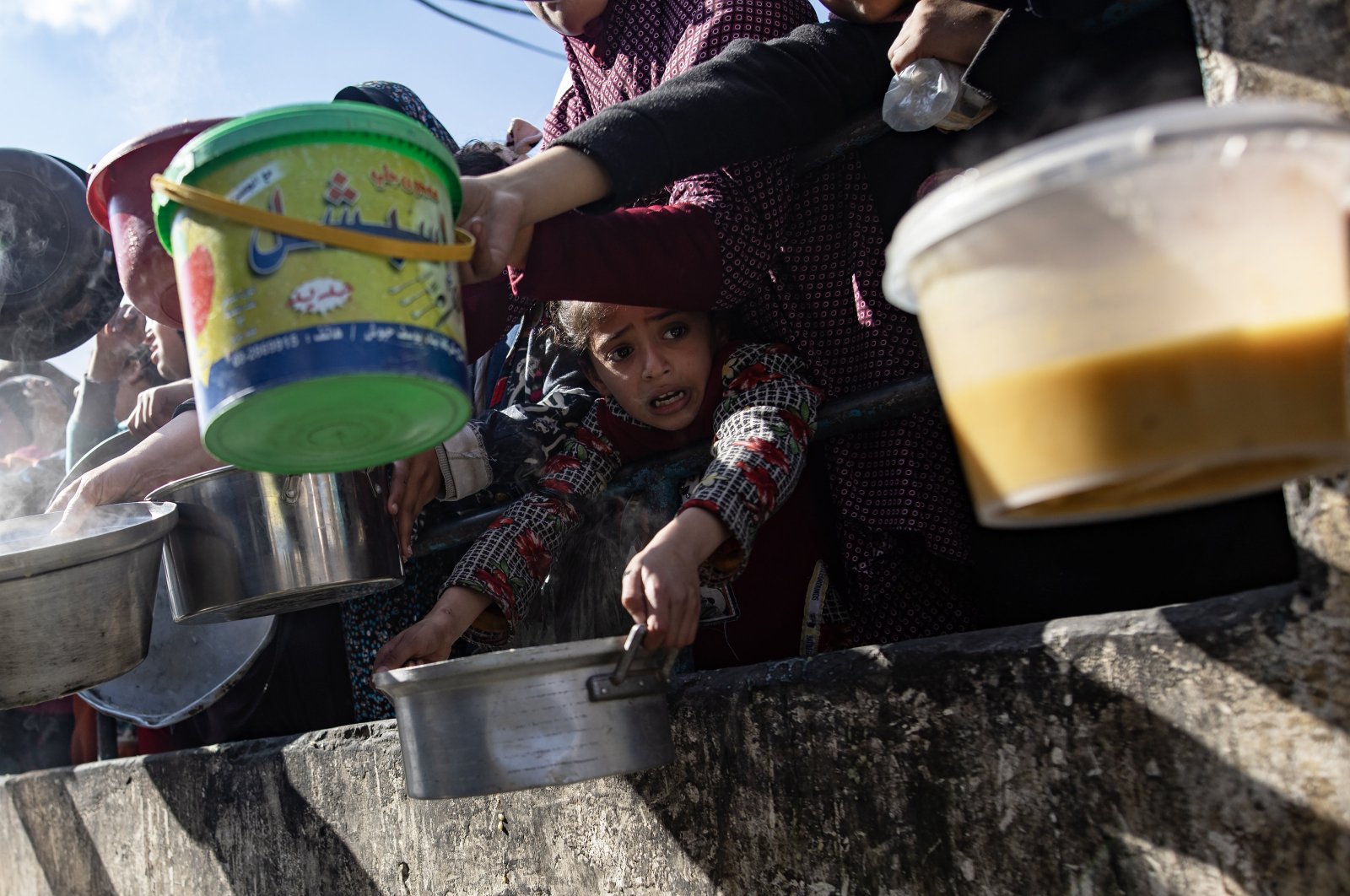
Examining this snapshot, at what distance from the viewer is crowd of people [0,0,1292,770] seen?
5.89ft

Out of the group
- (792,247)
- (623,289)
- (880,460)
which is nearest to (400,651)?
(623,289)

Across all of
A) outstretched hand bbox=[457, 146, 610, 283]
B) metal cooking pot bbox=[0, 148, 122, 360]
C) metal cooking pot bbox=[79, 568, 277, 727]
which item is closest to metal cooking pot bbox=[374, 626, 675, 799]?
outstretched hand bbox=[457, 146, 610, 283]

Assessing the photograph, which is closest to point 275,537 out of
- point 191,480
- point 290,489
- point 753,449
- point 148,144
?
point 290,489

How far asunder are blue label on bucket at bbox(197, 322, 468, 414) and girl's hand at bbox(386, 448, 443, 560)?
1222 mm

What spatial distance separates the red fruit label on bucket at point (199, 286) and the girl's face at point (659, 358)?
1.07m

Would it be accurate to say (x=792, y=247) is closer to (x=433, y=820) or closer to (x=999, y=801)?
(x=999, y=801)

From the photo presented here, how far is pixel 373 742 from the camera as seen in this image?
260 centimetres

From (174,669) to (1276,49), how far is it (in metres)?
3.03

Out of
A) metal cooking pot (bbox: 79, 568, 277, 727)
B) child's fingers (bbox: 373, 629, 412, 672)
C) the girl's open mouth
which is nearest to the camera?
child's fingers (bbox: 373, 629, 412, 672)

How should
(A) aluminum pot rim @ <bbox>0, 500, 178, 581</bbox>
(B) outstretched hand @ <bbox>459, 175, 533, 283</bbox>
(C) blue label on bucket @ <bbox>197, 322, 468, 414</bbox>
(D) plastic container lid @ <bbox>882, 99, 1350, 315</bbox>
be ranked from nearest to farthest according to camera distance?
(D) plastic container lid @ <bbox>882, 99, 1350, 315</bbox> → (C) blue label on bucket @ <bbox>197, 322, 468, 414</bbox> → (B) outstretched hand @ <bbox>459, 175, 533, 283</bbox> → (A) aluminum pot rim @ <bbox>0, 500, 178, 581</bbox>

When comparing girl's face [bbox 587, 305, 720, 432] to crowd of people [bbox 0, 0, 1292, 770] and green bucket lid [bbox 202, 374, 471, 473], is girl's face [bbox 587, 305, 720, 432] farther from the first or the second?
green bucket lid [bbox 202, 374, 471, 473]

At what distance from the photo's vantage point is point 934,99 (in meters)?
1.87

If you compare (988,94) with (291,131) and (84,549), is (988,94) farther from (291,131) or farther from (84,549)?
(84,549)

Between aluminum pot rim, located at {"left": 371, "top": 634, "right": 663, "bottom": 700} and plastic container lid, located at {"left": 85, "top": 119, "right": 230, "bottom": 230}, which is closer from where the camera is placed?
aluminum pot rim, located at {"left": 371, "top": 634, "right": 663, "bottom": 700}
